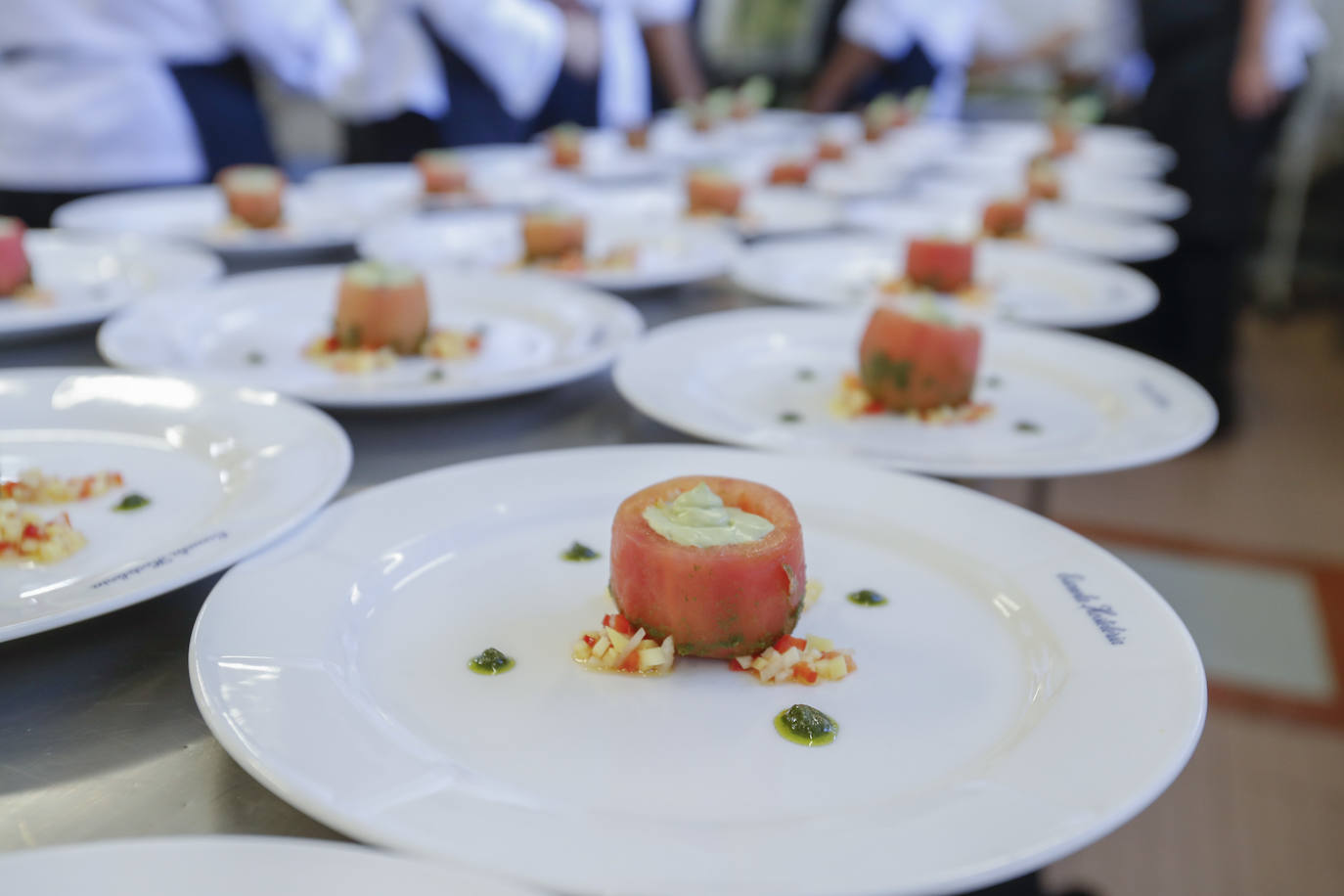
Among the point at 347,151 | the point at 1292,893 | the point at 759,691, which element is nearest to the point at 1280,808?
the point at 1292,893

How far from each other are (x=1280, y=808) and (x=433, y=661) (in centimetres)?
254

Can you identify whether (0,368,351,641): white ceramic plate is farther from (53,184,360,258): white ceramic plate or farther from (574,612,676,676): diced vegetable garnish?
(53,184,360,258): white ceramic plate

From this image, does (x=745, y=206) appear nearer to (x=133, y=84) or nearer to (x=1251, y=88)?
(x=133, y=84)

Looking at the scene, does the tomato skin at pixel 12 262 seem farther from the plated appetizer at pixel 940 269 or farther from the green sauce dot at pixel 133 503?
the plated appetizer at pixel 940 269

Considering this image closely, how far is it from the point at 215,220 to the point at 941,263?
1632mm

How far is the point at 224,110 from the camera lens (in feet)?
10.3

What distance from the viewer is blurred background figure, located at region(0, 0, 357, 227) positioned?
2.77 meters

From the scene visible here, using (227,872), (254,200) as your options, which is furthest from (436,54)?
(227,872)

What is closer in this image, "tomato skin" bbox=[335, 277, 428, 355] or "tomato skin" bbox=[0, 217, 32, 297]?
"tomato skin" bbox=[335, 277, 428, 355]

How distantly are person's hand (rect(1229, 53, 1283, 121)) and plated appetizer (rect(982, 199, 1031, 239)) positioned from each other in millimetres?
1812

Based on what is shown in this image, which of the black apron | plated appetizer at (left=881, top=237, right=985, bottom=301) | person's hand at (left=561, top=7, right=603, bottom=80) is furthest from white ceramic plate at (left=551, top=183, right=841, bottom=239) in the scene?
person's hand at (left=561, top=7, right=603, bottom=80)

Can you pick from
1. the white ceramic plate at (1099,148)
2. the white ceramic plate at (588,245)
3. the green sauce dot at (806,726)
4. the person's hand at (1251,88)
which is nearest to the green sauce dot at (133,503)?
the green sauce dot at (806,726)

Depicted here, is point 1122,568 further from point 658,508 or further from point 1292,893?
point 1292,893

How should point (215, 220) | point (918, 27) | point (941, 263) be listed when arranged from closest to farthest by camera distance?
point (941, 263), point (215, 220), point (918, 27)
